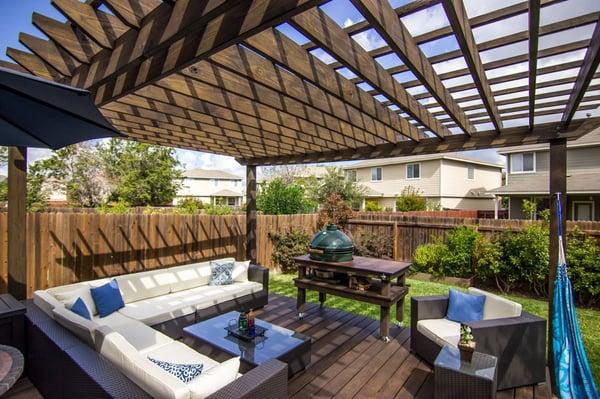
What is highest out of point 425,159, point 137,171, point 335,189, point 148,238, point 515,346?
point 425,159

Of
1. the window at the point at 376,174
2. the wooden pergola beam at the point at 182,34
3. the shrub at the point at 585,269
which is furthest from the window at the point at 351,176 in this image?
the wooden pergola beam at the point at 182,34

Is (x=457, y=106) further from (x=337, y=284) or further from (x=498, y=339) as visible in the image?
(x=337, y=284)

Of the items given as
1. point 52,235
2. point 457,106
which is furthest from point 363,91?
point 52,235

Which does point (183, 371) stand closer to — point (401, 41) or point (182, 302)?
point (182, 302)

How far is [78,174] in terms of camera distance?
1795 centimetres

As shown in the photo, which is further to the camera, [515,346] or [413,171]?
[413,171]

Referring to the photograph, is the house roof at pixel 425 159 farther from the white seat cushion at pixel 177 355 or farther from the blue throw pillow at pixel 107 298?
the white seat cushion at pixel 177 355

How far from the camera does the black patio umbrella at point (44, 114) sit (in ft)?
5.95

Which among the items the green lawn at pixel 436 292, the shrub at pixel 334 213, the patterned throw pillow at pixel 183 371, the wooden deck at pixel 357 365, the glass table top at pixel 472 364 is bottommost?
the green lawn at pixel 436 292

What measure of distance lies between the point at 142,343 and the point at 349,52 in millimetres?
3458

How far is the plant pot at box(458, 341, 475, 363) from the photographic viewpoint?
113 inches

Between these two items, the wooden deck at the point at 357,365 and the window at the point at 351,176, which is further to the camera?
the window at the point at 351,176

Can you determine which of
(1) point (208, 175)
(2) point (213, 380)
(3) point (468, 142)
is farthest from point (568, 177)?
(1) point (208, 175)

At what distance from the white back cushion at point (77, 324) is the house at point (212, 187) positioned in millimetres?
30684
